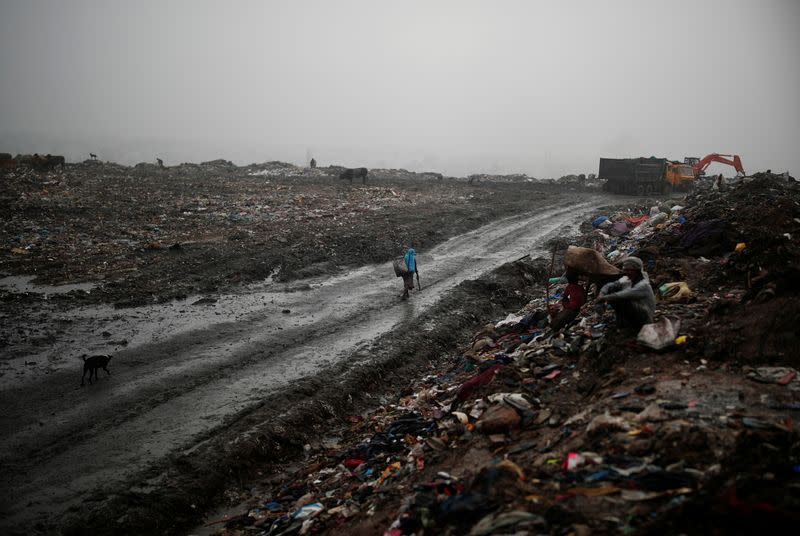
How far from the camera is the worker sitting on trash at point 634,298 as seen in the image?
5676 millimetres

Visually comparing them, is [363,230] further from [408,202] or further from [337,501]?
[337,501]

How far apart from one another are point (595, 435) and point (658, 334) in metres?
2.02

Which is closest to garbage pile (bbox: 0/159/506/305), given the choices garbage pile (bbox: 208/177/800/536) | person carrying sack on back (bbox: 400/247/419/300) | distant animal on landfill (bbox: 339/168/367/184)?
distant animal on landfill (bbox: 339/168/367/184)

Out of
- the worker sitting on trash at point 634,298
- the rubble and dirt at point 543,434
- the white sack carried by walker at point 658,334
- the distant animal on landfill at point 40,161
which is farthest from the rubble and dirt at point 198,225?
the white sack carried by walker at point 658,334

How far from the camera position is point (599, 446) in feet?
13.5

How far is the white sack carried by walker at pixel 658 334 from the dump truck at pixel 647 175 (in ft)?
80.0

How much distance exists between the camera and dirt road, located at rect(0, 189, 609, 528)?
5516 mm

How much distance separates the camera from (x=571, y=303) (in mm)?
7082

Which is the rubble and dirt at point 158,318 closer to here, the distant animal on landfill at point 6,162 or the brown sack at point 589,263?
the distant animal on landfill at point 6,162

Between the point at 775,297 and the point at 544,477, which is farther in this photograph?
the point at 775,297

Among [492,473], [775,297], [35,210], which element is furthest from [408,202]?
[492,473]

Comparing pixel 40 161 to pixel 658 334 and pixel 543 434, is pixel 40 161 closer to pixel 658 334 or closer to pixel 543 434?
pixel 543 434

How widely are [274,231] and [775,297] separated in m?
14.6

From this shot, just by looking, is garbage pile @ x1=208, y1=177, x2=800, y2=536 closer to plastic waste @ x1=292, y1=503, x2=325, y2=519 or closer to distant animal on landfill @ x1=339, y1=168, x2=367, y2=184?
plastic waste @ x1=292, y1=503, x2=325, y2=519
